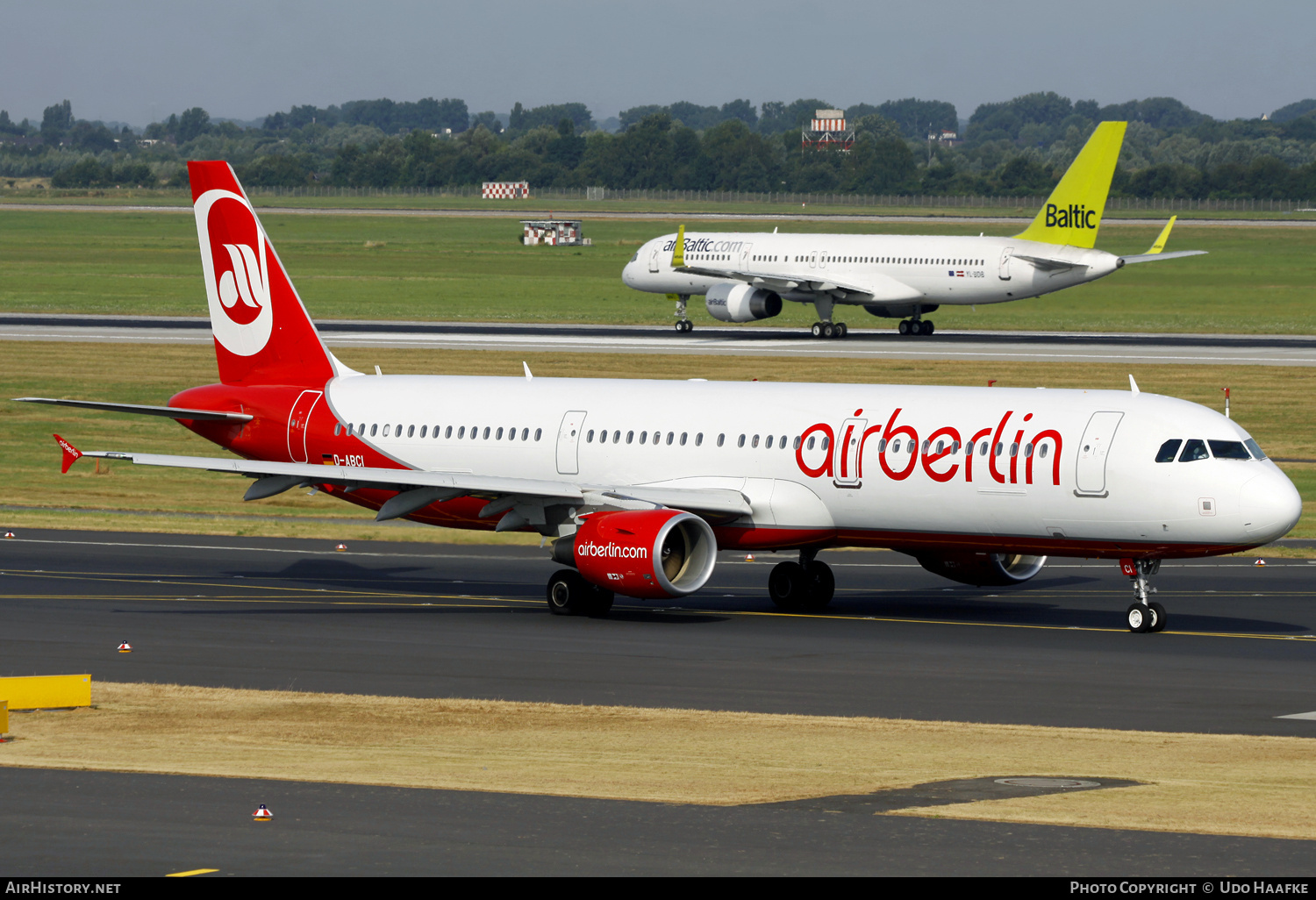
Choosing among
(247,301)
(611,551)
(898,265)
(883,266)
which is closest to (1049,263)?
(898,265)

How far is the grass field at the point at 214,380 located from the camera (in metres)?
51.7

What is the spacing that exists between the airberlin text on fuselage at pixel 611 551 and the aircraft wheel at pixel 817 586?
5211 millimetres

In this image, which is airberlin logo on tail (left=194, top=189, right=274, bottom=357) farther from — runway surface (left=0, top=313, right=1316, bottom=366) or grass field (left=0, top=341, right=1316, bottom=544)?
runway surface (left=0, top=313, right=1316, bottom=366)

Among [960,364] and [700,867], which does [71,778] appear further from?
[960,364]

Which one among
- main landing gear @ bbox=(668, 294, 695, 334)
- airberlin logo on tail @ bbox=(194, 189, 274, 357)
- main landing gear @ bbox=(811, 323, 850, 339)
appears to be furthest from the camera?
main landing gear @ bbox=(668, 294, 695, 334)

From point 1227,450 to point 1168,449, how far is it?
101 centimetres

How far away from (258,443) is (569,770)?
852 inches

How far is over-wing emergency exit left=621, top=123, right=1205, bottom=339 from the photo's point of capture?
95500 millimetres

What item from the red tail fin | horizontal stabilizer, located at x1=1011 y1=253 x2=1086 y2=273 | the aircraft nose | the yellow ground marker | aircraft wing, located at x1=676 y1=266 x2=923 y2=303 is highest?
the red tail fin

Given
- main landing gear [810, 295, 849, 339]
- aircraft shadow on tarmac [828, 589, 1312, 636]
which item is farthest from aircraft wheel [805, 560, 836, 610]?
main landing gear [810, 295, 849, 339]

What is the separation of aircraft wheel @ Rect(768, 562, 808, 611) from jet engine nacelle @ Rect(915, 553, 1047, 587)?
2414 millimetres

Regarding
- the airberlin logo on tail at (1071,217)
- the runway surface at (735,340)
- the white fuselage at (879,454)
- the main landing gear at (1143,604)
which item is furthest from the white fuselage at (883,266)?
the main landing gear at (1143,604)

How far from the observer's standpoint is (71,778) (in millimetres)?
20141
